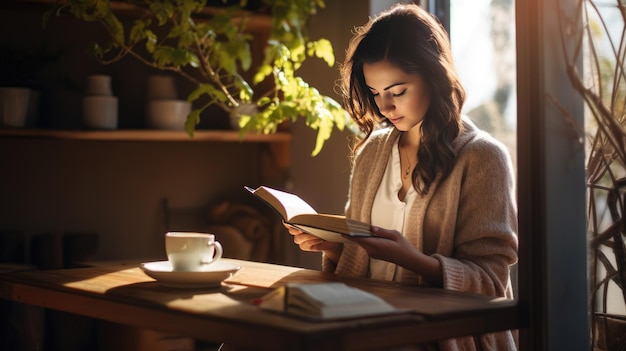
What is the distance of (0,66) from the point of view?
127 inches

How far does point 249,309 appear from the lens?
1580 millimetres

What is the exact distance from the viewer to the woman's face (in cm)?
222

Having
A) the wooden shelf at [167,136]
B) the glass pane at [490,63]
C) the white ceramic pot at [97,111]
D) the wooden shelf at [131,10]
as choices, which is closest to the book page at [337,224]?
the glass pane at [490,63]

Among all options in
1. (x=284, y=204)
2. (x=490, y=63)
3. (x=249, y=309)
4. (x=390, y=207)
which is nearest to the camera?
(x=249, y=309)

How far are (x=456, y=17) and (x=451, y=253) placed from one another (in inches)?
45.5

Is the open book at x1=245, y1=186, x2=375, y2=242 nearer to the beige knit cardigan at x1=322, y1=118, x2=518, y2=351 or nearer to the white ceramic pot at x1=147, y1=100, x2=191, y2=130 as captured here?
the beige knit cardigan at x1=322, y1=118, x2=518, y2=351

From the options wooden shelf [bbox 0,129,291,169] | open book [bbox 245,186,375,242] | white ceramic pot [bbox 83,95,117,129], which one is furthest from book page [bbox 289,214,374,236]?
white ceramic pot [bbox 83,95,117,129]

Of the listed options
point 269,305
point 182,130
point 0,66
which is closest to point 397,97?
point 269,305

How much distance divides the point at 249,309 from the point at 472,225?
2.39 feet

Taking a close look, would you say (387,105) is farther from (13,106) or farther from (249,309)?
(13,106)

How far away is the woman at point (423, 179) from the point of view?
6.65 ft

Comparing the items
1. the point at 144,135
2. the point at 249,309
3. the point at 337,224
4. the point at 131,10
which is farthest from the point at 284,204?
the point at 131,10

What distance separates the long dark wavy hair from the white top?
0.37 ft

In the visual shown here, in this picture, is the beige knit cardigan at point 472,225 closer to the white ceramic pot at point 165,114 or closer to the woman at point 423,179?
the woman at point 423,179
